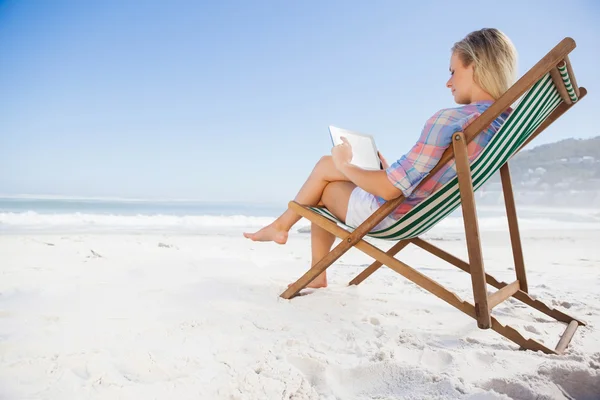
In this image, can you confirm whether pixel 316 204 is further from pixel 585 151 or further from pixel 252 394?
pixel 585 151

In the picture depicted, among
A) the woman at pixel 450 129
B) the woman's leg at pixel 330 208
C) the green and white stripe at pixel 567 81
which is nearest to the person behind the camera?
the green and white stripe at pixel 567 81

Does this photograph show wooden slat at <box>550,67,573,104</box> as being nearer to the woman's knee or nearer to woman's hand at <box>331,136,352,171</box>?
woman's hand at <box>331,136,352,171</box>

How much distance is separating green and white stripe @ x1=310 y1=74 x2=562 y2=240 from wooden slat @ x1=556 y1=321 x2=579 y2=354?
2.57 feet

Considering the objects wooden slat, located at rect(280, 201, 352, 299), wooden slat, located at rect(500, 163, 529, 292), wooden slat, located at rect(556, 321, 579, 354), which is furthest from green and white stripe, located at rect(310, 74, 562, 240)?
wooden slat, located at rect(556, 321, 579, 354)

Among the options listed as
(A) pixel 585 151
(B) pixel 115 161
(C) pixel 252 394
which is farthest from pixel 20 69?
(A) pixel 585 151

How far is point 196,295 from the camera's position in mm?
2459

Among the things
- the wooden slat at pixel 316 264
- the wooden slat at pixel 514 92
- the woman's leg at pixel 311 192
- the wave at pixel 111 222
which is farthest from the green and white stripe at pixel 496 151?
the wave at pixel 111 222

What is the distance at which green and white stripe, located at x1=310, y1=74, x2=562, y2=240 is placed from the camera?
5.82 ft

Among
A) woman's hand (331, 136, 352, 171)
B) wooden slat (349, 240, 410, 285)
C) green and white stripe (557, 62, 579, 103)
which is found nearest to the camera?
green and white stripe (557, 62, 579, 103)

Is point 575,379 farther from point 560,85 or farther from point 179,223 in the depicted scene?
point 179,223

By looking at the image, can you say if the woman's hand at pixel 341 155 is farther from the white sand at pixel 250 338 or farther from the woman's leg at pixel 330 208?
the white sand at pixel 250 338

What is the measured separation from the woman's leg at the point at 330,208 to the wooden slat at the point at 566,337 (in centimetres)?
120

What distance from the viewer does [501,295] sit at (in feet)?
6.87

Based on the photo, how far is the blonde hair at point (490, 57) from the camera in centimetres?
192
